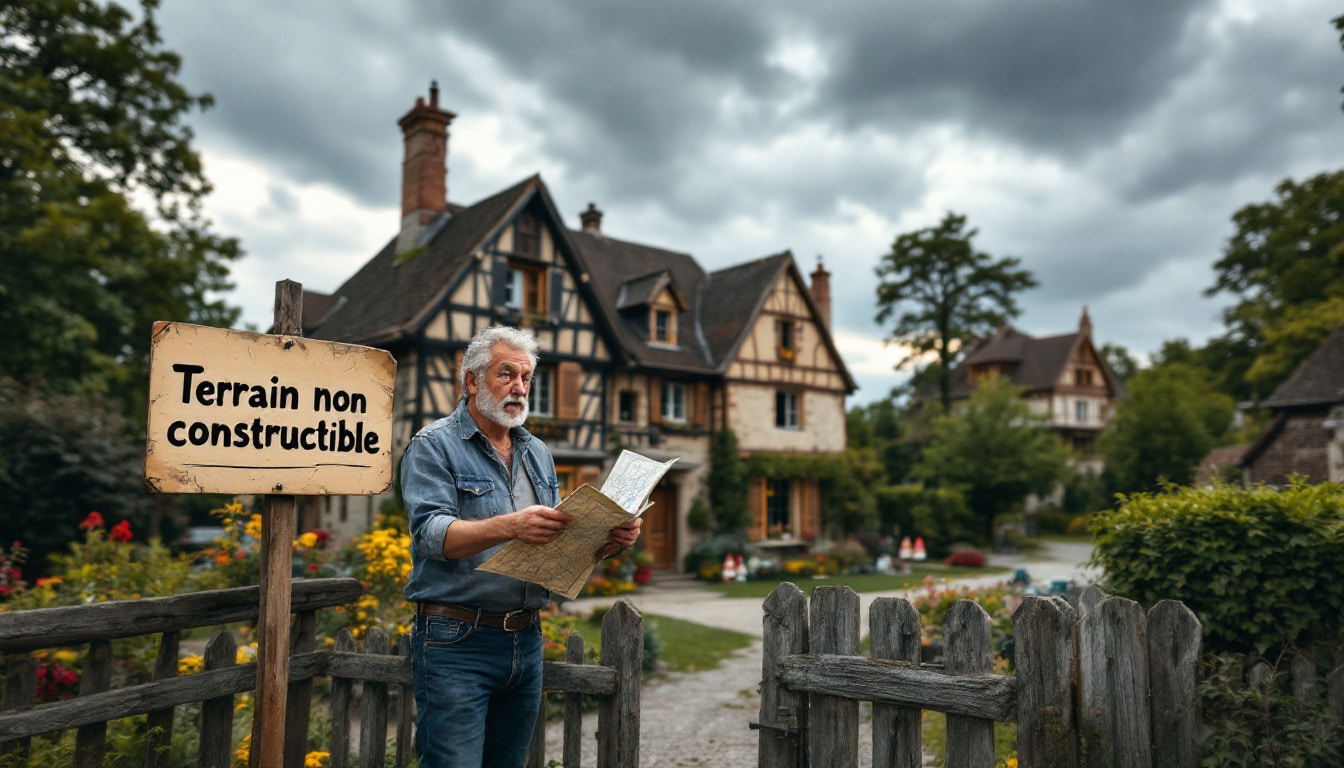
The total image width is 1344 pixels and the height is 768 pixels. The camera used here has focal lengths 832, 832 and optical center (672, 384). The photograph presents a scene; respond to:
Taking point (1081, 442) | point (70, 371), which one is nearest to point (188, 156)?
point (70, 371)

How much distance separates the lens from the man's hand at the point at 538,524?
8.64 ft

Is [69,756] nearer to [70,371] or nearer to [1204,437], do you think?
[70,371]

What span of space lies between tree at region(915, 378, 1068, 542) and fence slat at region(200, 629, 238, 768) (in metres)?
27.9

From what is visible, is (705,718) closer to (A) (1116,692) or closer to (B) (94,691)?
(A) (1116,692)

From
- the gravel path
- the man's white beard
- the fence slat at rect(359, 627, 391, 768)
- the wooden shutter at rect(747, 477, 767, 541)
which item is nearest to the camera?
the man's white beard

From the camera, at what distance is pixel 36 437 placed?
499 inches

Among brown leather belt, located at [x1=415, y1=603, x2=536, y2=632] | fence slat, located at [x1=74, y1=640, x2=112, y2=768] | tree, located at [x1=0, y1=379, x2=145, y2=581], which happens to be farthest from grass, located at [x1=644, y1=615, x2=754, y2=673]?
tree, located at [x1=0, y1=379, x2=145, y2=581]

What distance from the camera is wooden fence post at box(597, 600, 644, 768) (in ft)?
12.4

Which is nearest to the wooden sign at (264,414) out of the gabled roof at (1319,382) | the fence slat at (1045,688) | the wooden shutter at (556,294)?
the fence slat at (1045,688)

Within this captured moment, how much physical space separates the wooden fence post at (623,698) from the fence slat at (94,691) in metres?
2.09

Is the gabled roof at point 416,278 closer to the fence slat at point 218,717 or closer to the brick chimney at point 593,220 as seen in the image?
the brick chimney at point 593,220

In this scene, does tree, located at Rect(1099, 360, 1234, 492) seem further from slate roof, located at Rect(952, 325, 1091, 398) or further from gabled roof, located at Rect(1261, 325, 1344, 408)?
gabled roof, located at Rect(1261, 325, 1344, 408)

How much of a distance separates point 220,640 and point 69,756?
97cm

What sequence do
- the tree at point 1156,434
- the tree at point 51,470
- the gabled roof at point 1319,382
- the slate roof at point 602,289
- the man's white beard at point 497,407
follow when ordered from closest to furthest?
the man's white beard at point 497,407
the tree at point 51,470
the slate roof at point 602,289
the gabled roof at point 1319,382
the tree at point 1156,434
